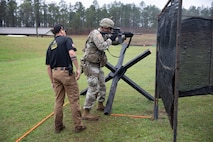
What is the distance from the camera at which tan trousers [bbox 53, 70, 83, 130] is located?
150 inches

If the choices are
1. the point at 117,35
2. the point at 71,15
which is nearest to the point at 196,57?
the point at 117,35

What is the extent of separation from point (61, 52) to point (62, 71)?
0.31 meters

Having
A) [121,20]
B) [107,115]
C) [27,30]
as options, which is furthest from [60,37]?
[121,20]

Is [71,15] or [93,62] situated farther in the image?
[71,15]

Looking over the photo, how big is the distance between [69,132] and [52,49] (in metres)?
1.44

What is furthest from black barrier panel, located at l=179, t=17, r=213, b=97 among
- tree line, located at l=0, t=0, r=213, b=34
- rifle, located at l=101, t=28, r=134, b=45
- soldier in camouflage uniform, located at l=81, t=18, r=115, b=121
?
tree line, located at l=0, t=0, r=213, b=34

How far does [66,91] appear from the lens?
392 cm

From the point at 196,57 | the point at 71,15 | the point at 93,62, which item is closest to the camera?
the point at 196,57

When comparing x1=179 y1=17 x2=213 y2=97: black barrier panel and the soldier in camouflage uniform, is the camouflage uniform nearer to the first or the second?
the soldier in camouflage uniform

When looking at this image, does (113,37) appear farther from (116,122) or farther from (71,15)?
(71,15)

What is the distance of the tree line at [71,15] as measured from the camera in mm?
56000

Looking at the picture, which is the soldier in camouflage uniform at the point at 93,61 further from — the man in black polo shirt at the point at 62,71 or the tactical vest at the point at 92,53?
the man in black polo shirt at the point at 62,71

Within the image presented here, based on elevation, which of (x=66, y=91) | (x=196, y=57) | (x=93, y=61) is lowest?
(x=66, y=91)

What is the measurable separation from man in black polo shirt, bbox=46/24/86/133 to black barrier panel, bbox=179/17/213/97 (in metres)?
1.70
